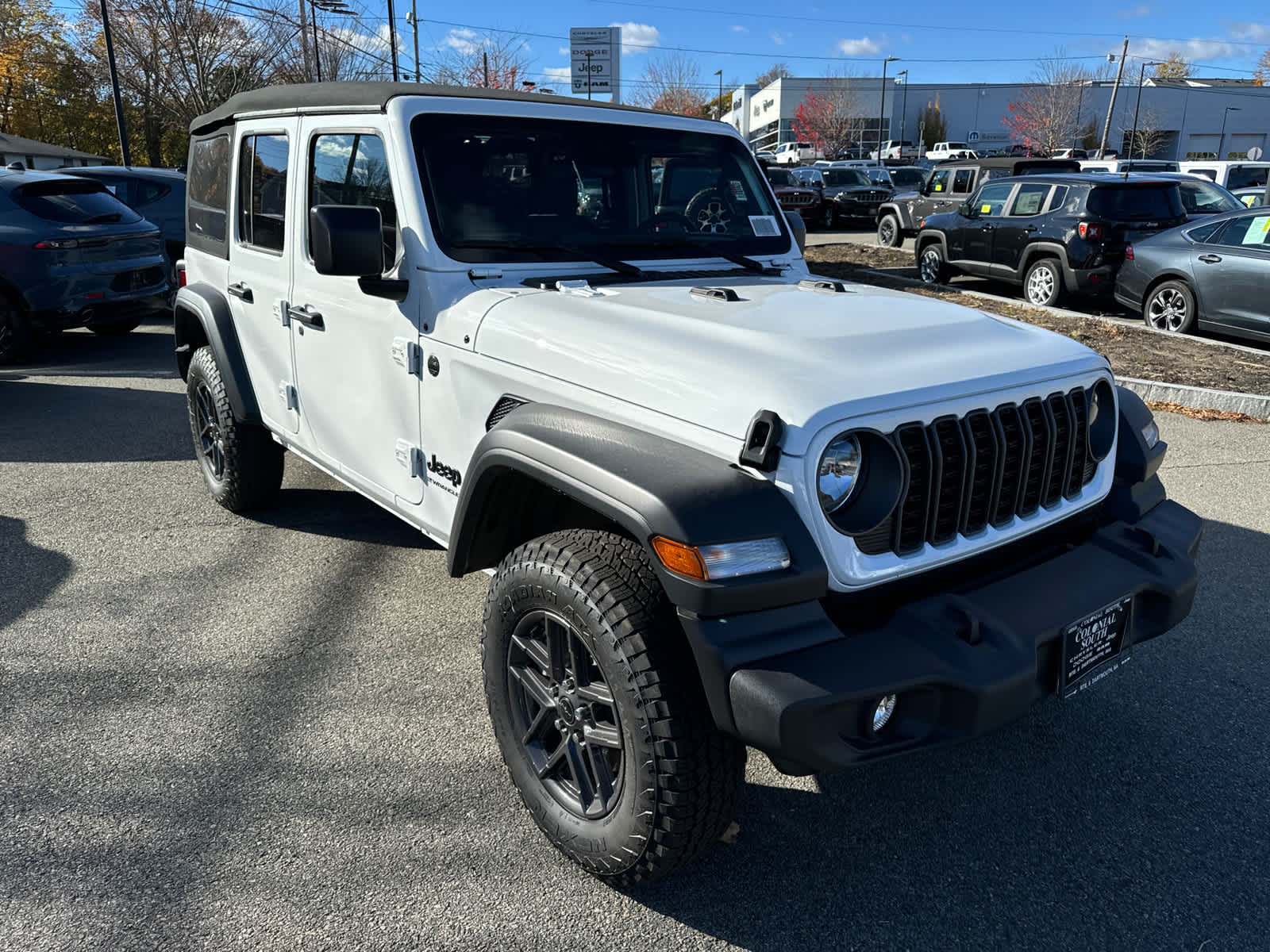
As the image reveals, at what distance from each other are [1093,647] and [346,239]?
2.35m

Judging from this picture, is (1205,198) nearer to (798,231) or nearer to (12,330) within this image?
(798,231)

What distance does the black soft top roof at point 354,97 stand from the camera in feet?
10.9

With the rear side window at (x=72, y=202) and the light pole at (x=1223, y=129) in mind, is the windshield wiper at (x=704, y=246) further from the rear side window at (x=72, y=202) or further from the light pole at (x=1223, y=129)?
the light pole at (x=1223, y=129)

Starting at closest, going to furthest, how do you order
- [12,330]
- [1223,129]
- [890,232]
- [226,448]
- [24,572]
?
[24,572], [226,448], [12,330], [890,232], [1223,129]

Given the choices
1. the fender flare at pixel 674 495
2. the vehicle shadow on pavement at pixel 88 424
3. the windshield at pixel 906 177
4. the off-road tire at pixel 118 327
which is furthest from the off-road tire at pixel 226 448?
the windshield at pixel 906 177

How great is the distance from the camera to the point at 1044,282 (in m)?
11.5

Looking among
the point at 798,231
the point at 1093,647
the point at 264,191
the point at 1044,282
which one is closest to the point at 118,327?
the point at 264,191

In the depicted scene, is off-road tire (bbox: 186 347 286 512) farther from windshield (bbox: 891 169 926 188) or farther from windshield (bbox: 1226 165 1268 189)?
windshield (bbox: 891 169 926 188)

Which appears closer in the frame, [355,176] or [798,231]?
[355,176]

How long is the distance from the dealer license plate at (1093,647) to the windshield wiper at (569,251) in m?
1.81

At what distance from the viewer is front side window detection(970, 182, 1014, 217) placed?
12281 millimetres

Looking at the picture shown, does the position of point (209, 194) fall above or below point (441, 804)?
above

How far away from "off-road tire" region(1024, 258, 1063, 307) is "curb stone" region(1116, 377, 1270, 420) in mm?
4271

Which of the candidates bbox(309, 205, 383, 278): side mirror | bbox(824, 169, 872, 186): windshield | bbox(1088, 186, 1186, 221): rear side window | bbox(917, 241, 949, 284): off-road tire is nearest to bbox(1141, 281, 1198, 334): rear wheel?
bbox(1088, 186, 1186, 221): rear side window
